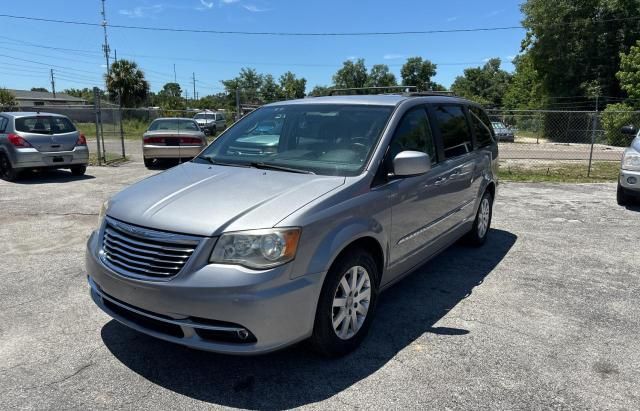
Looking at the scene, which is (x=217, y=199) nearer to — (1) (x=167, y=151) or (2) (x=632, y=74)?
(1) (x=167, y=151)

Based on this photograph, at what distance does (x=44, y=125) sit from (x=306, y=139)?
30.8 ft

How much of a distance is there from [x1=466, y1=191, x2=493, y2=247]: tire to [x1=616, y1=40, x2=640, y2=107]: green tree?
31.2m

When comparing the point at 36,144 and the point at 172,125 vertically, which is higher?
the point at 172,125

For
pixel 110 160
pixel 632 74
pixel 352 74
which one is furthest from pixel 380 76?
pixel 110 160

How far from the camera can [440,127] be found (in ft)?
15.6

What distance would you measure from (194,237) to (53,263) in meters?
3.35

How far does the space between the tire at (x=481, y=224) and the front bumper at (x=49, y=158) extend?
938 cm

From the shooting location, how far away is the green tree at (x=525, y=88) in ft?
141

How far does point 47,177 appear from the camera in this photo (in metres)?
11.6

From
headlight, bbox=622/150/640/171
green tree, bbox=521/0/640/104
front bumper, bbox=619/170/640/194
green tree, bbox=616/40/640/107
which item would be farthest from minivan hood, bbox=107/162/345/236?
green tree, bbox=521/0/640/104

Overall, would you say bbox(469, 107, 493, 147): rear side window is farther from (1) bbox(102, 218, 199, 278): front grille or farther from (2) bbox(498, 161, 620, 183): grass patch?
(2) bbox(498, 161, 620, 183): grass patch

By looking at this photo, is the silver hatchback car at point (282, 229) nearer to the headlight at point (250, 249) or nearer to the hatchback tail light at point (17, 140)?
the headlight at point (250, 249)

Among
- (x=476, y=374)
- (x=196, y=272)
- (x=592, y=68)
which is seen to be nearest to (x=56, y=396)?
(x=196, y=272)

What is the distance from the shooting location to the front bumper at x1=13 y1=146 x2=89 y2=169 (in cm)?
1071
